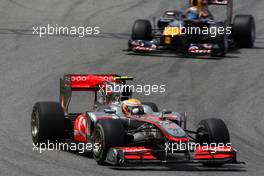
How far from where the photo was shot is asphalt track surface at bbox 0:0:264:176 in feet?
50.6

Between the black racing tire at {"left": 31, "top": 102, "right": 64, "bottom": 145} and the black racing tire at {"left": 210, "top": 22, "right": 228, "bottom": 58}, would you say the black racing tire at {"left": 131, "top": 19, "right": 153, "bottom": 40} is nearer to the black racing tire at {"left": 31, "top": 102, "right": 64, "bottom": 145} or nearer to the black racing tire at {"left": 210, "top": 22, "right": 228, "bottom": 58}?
the black racing tire at {"left": 210, "top": 22, "right": 228, "bottom": 58}

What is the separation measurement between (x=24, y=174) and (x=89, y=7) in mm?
22810

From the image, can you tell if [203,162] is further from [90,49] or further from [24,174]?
[90,49]

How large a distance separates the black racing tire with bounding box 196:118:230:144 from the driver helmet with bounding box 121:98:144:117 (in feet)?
3.75

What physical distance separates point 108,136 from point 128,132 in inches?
29.6

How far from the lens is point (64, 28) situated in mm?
32594

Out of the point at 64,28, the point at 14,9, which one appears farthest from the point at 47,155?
the point at 14,9

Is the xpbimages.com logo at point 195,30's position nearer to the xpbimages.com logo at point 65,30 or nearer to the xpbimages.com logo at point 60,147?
the xpbimages.com logo at point 65,30

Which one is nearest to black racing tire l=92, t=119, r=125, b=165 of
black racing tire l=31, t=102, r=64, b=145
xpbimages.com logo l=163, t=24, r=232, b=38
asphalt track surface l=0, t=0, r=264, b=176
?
asphalt track surface l=0, t=0, r=264, b=176

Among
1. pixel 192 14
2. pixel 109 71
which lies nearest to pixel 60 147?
pixel 109 71

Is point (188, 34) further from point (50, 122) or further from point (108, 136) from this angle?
point (108, 136)

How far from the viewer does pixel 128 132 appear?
15.6m

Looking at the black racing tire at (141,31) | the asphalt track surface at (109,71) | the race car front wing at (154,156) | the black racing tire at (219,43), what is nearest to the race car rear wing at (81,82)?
the asphalt track surface at (109,71)

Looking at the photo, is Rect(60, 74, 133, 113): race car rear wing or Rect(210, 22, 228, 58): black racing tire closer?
Rect(60, 74, 133, 113): race car rear wing
